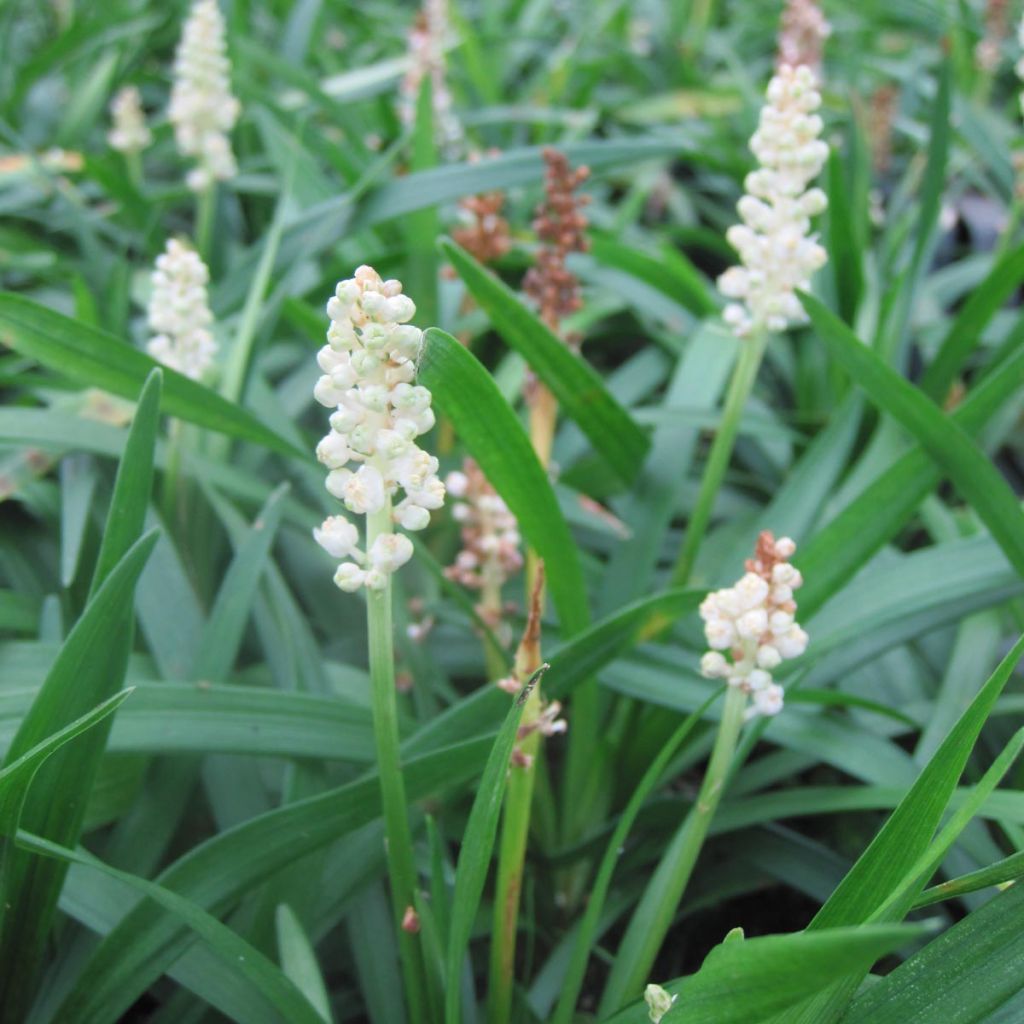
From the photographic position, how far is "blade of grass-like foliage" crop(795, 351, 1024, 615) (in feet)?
5.53

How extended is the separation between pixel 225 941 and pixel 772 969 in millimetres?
603

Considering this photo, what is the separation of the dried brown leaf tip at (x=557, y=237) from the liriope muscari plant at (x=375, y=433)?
84cm

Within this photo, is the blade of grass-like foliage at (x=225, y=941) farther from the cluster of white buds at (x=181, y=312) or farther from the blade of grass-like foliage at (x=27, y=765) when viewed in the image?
the cluster of white buds at (x=181, y=312)

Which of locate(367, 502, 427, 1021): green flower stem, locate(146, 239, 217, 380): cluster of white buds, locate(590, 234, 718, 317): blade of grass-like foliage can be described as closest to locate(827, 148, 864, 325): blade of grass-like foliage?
locate(590, 234, 718, 317): blade of grass-like foliage

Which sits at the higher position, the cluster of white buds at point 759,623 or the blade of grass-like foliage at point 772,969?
the cluster of white buds at point 759,623

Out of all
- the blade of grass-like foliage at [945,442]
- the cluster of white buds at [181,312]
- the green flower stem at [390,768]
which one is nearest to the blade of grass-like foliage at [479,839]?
the green flower stem at [390,768]

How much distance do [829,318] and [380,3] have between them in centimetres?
428

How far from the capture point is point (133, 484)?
1362 mm

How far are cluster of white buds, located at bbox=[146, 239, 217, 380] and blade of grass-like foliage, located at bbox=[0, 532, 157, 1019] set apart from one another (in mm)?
610

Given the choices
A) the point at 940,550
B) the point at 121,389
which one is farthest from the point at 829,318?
the point at 121,389

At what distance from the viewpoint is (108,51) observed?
3.69 meters

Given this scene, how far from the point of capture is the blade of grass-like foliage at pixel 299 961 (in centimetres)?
131

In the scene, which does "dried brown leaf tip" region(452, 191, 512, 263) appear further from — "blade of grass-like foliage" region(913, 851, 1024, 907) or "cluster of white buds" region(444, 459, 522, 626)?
"blade of grass-like foliage" region(913, 851, 1024, 907)

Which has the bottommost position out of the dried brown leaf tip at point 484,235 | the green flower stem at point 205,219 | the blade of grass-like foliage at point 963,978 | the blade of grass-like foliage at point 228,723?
the blade of grass-like foliage at point 963,978
